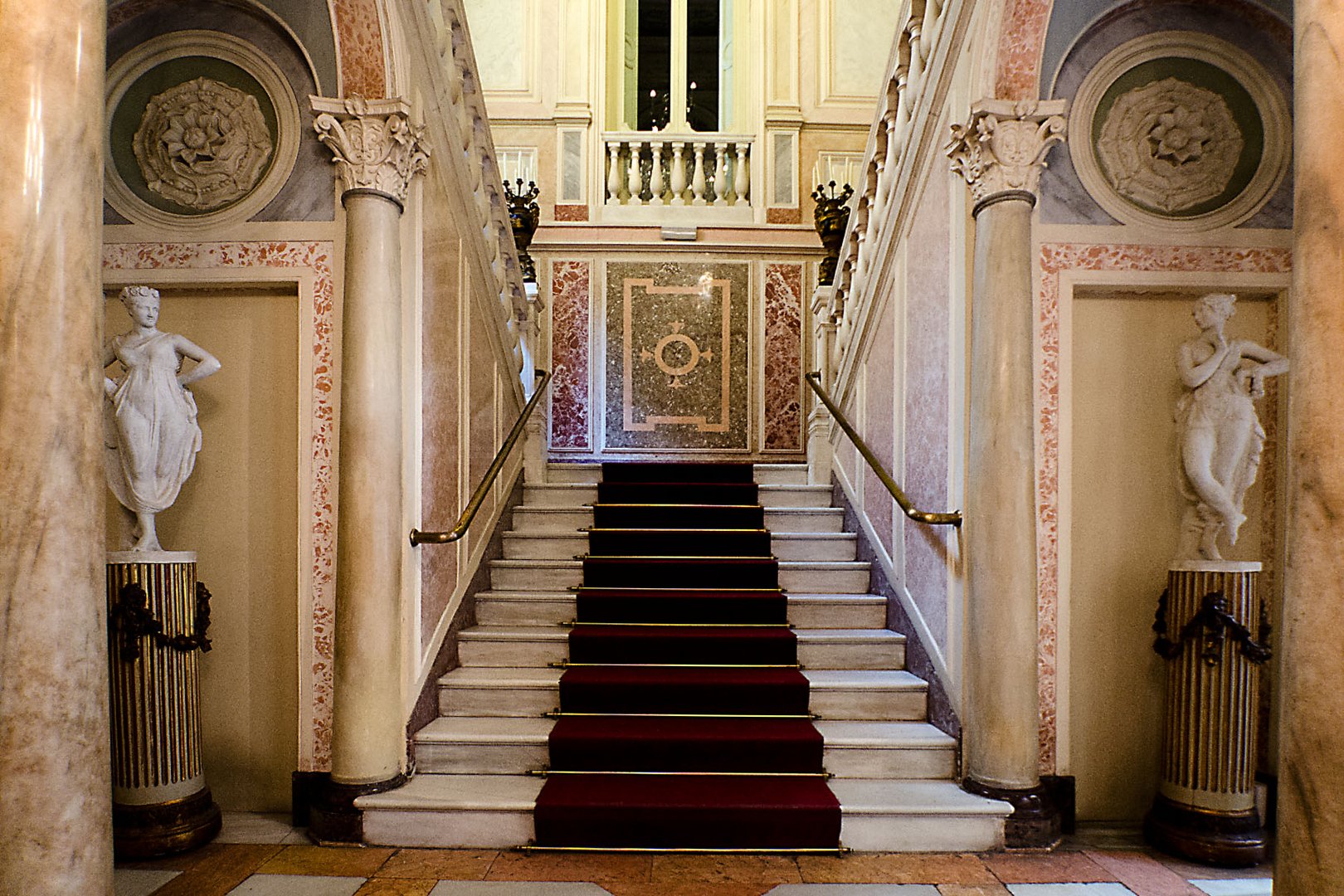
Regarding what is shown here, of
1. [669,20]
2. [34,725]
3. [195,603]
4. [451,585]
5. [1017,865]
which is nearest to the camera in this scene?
[34,725]

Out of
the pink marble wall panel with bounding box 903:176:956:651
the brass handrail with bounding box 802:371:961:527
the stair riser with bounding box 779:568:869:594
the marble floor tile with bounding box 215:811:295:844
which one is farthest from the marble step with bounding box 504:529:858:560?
the marble floor tile with bounding box 215:811:295:844

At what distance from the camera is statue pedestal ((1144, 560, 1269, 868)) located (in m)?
3.16

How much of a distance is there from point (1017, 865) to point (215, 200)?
A: 3.88 m

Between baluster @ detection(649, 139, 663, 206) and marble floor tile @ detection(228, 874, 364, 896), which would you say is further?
baluster @ detection(649, 139, 663, 206)

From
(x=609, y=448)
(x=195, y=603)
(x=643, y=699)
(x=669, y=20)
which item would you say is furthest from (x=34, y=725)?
(x=669, y=20)

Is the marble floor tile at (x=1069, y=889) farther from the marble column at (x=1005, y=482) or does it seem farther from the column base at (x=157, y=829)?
the column base at (x=157, y=829)

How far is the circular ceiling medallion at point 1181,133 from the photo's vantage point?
3598mm

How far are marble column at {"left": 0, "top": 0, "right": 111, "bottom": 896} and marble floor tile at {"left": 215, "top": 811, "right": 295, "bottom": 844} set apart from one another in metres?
1.44

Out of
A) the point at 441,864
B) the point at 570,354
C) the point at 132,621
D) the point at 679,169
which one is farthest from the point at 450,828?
the point at 679,169

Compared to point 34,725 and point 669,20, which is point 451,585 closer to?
point 34,725

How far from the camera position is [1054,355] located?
3.54 m

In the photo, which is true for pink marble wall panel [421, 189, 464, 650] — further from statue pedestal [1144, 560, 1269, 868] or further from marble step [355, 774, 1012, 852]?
statue pedestal [1144, 560, 1269, 868]

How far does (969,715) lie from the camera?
340 cm

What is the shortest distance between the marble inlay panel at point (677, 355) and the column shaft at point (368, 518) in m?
3.83
